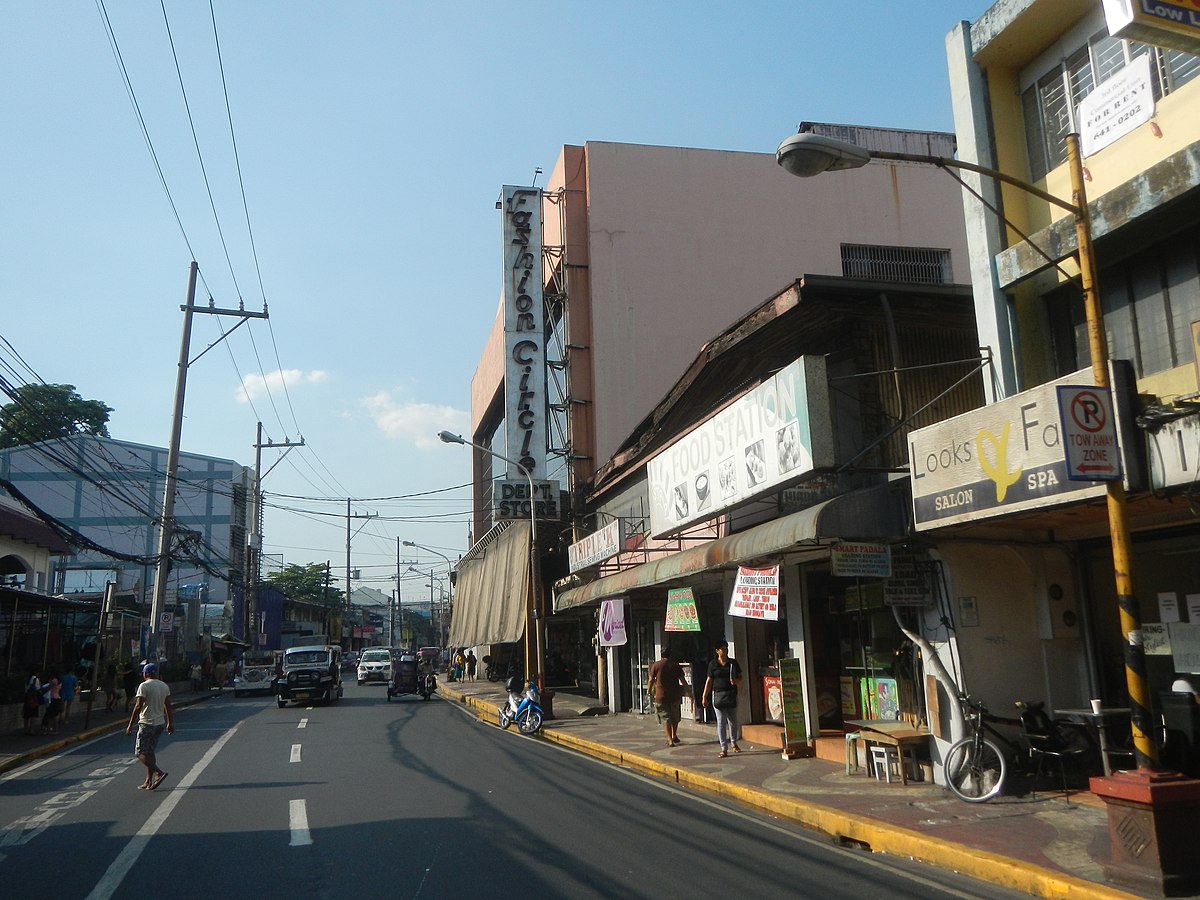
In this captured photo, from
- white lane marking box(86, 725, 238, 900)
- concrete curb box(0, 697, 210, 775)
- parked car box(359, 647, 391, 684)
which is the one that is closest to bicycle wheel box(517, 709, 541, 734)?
white lane marking box(86, 725, 238, 900)

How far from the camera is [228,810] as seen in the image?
11.0m

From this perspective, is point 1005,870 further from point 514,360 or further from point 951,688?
point 514,360

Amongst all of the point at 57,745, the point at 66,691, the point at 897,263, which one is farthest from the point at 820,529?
the point at 897,263

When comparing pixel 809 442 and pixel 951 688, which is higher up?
pixel 809 442

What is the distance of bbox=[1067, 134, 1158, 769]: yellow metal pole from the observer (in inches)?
277

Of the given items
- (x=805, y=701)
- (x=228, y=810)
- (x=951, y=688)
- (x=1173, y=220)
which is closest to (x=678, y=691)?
(x=805, y=701)

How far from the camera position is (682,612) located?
18.6 m

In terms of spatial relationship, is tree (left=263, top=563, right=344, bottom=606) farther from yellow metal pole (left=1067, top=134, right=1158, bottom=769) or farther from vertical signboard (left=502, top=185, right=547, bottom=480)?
yellow metal pole (left=1067, top=134, right=1158, bottom=769)

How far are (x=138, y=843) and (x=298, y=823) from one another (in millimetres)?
1547

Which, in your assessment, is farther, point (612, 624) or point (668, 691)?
point (612, 624)

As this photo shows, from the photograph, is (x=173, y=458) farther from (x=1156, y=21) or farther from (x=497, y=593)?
(x=1156, y=21)

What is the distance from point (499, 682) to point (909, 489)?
37.3 meters

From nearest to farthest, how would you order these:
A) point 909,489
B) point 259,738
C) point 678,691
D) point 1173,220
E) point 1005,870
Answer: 1. point 1005,870
2. point 1173,220
3. point 909,489
4. point 678,691
5. point 259,738

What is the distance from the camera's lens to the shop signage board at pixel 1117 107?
406 inches
